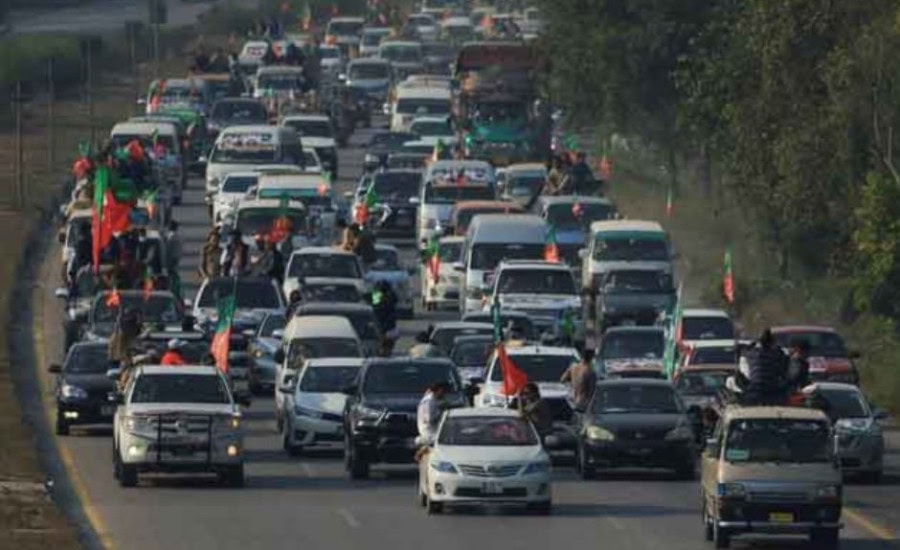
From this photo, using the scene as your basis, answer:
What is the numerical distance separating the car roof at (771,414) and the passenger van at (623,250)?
2686cm

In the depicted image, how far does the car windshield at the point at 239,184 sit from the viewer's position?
7831 cm

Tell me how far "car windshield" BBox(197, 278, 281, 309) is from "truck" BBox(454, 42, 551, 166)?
30.2 metres

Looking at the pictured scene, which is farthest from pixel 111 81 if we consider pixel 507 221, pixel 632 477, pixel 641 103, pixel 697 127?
pixel 632 477

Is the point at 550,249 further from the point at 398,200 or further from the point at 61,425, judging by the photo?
the point at 61,425

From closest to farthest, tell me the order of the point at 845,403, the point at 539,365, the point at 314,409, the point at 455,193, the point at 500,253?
the point at 845,403, the point at 314,409, the point at 539,365, the point at 500,253, the point at 455,193

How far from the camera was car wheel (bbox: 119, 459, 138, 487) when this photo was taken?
44.9 meters

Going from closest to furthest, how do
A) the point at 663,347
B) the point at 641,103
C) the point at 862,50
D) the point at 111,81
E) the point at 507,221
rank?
the point at 663,347 → the point at 862,50 → the point at 507,221 → the point at 641,103 → the point at 111,81

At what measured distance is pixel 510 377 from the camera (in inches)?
1916

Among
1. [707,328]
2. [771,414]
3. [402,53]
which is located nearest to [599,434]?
[771,414]

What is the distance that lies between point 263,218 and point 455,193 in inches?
265

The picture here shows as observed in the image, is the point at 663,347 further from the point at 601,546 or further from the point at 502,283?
the point at 601,546

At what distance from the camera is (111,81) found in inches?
4751

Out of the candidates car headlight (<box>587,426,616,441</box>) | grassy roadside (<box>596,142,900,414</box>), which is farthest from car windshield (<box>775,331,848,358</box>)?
car headlight (<box>587,426,616,441</box>)

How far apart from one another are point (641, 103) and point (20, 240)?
1642cm
